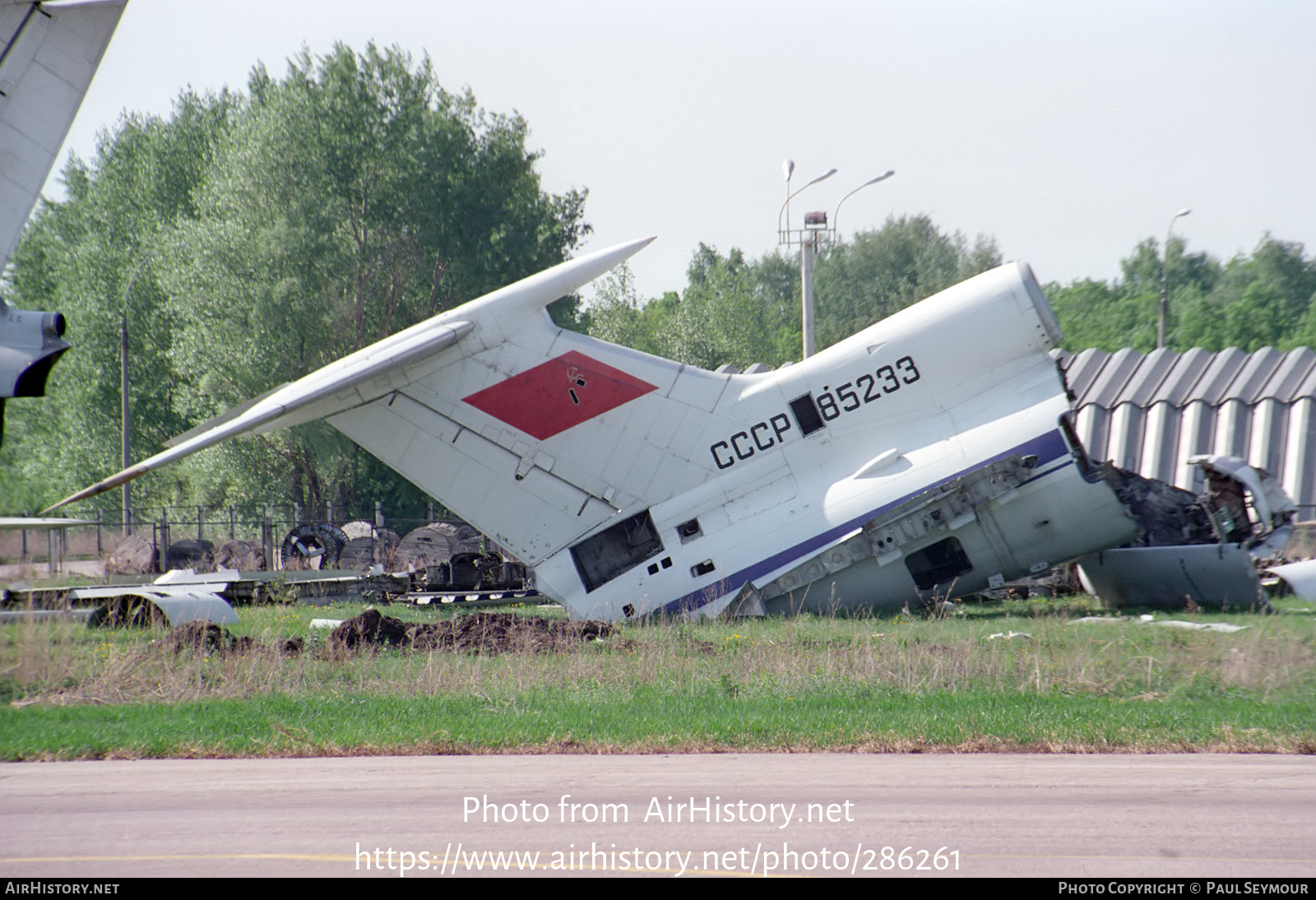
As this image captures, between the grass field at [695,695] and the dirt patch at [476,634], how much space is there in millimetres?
320

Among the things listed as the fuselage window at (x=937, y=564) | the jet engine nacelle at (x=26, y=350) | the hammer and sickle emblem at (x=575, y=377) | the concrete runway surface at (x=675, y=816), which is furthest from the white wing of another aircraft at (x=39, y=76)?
the fuselage window at (x=937, y=564)

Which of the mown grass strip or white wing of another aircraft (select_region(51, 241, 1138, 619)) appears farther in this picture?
white wing of another aircraft (select_region(51, 241, 1138, 619))

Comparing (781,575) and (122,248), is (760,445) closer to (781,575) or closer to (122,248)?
(781,575)

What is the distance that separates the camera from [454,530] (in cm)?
2870

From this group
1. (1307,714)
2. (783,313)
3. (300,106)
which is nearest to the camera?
(1307,714)

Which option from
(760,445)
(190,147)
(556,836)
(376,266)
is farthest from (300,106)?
(556,836)

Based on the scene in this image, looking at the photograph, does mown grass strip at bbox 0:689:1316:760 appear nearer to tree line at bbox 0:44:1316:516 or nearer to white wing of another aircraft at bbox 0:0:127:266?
white wing of another aircraft at bbox 0:0:127:266

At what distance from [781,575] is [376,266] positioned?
32.4 metres

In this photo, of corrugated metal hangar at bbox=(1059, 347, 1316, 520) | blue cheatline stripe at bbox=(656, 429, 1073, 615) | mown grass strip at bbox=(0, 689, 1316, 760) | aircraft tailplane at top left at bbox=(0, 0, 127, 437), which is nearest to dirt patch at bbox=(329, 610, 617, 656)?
blue cheatline stripe at bbox=(656, 429, 1073, 615)

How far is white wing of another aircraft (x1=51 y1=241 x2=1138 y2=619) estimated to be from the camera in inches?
637

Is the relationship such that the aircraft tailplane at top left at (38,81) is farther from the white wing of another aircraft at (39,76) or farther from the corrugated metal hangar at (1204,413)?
the corrugated metal hangar at (1204,413)

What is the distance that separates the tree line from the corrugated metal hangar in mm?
25967

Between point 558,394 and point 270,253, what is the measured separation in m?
27.3

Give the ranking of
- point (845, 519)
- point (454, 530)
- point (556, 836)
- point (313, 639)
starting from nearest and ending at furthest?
1. point (556, 836)
2. point (313, 639)
3. point (845, 519)
4. point (454, 530)
